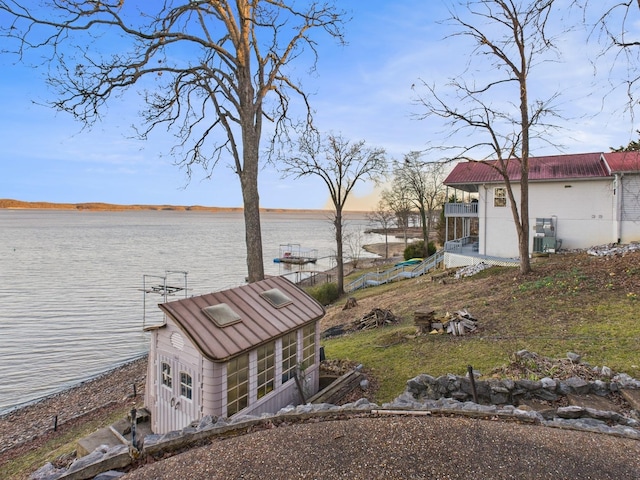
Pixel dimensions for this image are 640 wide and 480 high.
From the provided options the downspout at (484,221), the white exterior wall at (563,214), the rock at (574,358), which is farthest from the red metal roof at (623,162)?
the rock at (574,358)

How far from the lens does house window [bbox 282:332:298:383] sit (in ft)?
22.6

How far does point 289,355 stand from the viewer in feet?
23.1

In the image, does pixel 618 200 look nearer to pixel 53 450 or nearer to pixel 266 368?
pixel 266 368

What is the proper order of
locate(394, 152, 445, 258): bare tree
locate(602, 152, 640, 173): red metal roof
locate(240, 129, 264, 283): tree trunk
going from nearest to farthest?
locate(240, 129, 264, 283): tree trunk
locate(602, 152, 640, 173): red metal roof
locate(394, 152, 445, 258): bare tree

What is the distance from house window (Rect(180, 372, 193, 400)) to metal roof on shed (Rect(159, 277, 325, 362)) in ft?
2.69

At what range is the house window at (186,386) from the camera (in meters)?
5.89

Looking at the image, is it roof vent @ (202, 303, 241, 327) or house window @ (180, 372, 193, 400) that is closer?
house window @ (180, 372, 193, 400)

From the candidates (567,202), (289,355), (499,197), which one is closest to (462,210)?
(499,197)

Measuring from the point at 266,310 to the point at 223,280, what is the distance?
25.7 metres

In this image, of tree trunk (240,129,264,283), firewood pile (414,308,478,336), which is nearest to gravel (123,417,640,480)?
firewood pile (414,308,478,336)

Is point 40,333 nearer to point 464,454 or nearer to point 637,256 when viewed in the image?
point 464,454

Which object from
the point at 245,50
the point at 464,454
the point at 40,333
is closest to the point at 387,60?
the point at 245,50

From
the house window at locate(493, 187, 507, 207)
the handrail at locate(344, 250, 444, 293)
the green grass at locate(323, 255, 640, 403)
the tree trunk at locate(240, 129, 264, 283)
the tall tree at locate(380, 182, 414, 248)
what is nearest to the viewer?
the green grass at locate(323, 255, 640, 403)

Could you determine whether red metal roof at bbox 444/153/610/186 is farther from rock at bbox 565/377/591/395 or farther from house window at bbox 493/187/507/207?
rock at bbox 565/377/591/395
